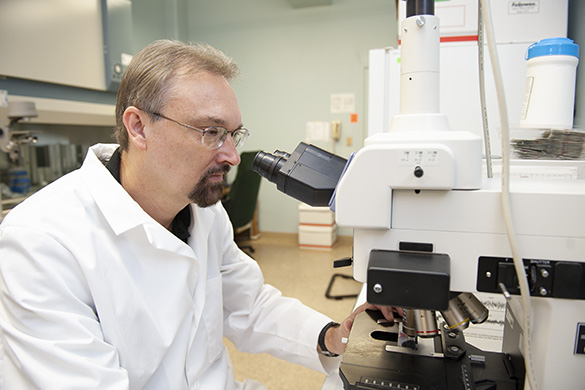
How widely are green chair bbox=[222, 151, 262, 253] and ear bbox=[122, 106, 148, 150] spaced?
7.60ft

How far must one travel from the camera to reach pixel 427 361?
625 mm

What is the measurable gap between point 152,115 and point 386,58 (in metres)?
0.96

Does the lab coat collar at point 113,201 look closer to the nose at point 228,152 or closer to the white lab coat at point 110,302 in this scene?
the white lab coat at point 110,302

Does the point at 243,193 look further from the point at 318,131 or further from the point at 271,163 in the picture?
the point at 271,163

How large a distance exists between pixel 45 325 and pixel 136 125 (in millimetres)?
422

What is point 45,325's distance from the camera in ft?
2.01

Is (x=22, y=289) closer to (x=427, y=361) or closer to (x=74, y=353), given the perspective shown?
(x=74, y=353)

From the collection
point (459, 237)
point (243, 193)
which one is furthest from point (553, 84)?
point (243, 193)

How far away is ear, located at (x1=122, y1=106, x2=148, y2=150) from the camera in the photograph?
81 centimetres

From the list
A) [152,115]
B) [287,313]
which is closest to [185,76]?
[152,115]

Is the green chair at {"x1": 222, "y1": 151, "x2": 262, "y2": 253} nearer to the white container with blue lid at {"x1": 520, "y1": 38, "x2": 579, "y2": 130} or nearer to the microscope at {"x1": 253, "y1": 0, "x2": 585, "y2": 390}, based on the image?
the white container with blue lid at {"x1": 520, "y1": 38, "x2": 579, "y2": 130}

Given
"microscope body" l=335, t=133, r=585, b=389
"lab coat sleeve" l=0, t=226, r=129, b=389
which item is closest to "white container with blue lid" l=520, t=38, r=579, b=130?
"microscope body" l=335, t=133, r=585, b=389

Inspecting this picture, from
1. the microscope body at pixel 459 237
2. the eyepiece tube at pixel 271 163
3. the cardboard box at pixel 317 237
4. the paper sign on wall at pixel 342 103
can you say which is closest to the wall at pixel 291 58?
the paper sign on wall at pixel 342 103

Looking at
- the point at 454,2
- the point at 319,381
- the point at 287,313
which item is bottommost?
the point at 319,381
